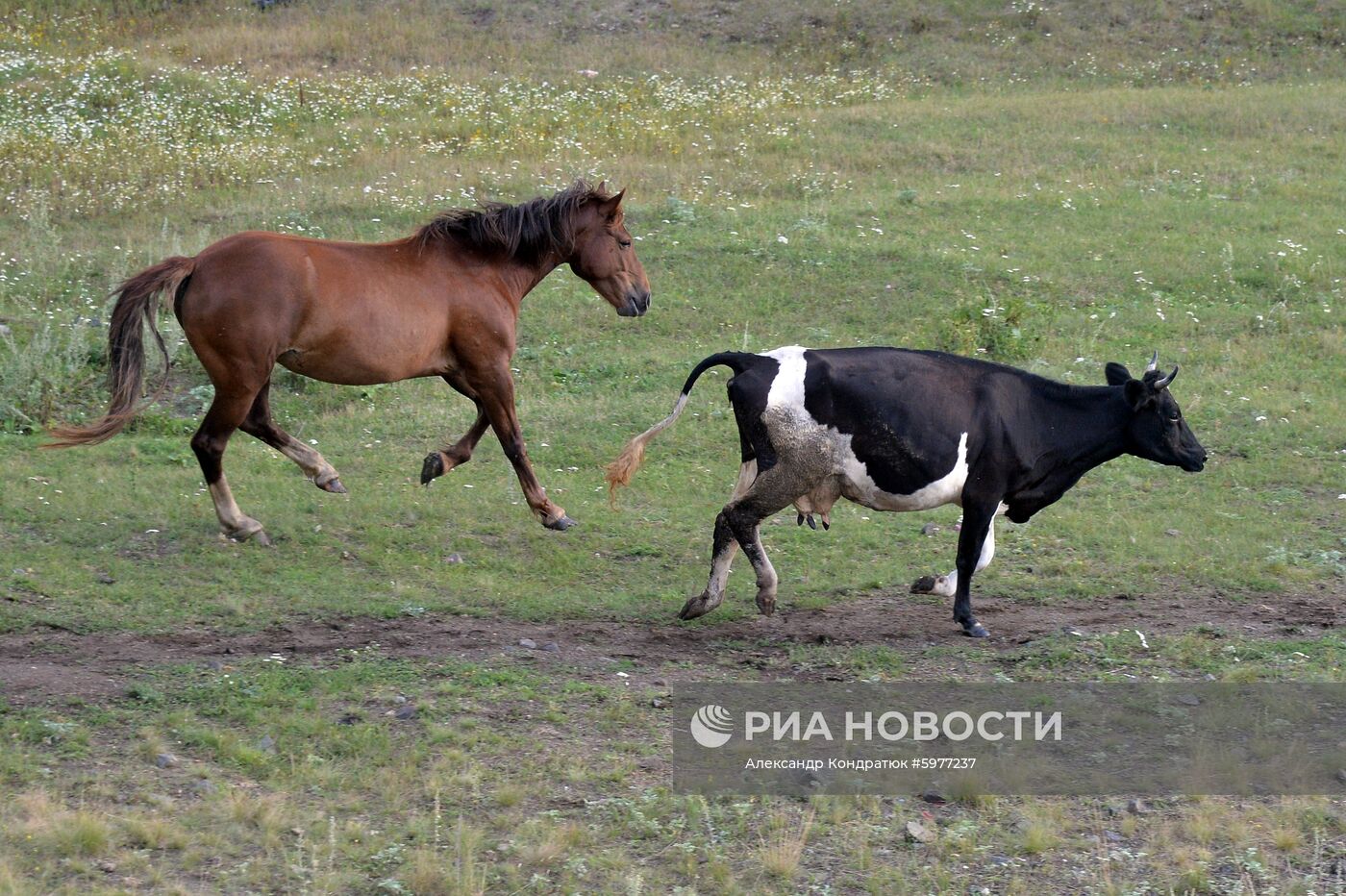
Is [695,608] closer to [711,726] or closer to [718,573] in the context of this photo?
[718,573]

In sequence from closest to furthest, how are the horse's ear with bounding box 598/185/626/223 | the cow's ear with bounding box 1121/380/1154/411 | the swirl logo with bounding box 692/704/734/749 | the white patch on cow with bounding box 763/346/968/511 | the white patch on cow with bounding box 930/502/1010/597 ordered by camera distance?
the swirl logo with bounding box 692/704/734/749, the white patch on cow with bounding box 763/346/968/511, the white patch on cow with bounding box 930/502/1010/597, the cow's ear with bounding box 1121/380/1154/411, the horse's ear with bounding box 598/185/626/223

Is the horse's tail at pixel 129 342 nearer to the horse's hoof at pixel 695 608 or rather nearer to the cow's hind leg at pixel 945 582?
the horse's hoof at pixel 695 608

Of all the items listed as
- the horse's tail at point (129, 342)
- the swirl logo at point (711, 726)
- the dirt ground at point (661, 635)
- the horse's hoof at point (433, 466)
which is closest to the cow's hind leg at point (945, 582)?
the dirt ground at point (661, 635)

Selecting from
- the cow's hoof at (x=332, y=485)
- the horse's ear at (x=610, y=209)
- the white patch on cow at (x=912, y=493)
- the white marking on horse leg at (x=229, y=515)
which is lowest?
the white marking on horse leg at (x=229, y=515)

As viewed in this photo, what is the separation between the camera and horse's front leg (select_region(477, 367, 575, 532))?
951cm

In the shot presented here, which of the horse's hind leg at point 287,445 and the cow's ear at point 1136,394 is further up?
the cow's ear at point 1136,394

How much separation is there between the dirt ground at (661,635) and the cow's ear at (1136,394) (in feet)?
4.09

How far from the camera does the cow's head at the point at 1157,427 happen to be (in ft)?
28.8

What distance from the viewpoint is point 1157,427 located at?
8.88m

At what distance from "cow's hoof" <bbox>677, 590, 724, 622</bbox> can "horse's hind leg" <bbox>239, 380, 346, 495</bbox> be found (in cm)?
271

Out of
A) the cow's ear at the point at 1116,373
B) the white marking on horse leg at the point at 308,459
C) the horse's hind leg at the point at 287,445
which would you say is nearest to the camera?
the cow's ear at the point at 1116,373

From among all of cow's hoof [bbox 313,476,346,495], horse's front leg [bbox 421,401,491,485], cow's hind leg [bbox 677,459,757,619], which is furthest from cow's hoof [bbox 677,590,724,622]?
cow's hoof [bbox 313,476,346,495]

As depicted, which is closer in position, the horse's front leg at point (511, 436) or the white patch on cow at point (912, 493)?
the white patch on cow at point (912, 493)

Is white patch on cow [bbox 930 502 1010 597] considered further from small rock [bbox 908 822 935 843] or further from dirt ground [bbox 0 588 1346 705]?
small rock [bbox 908 822 935 843]
